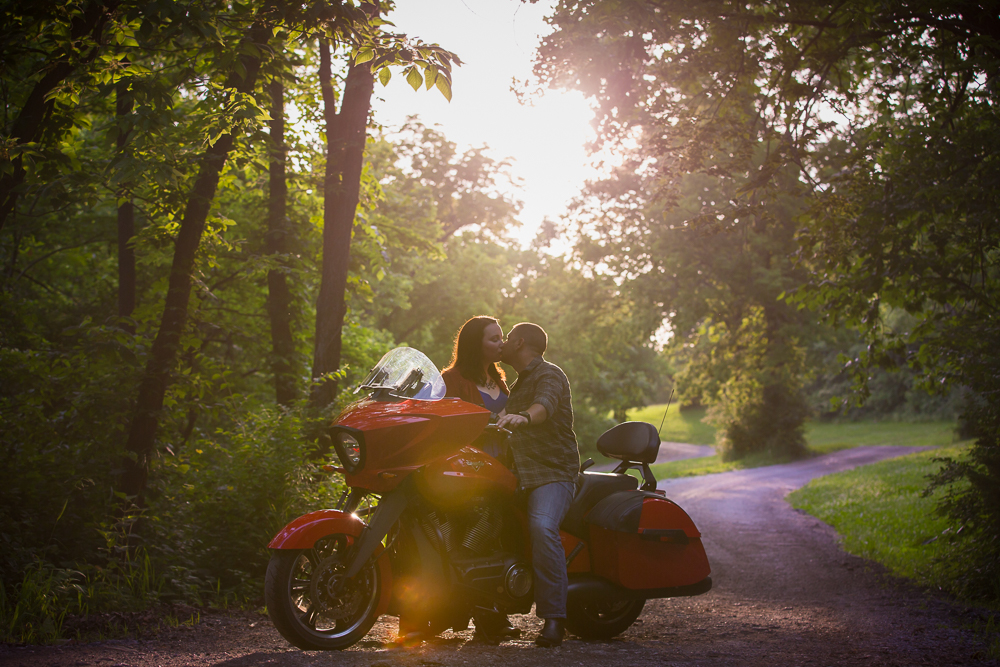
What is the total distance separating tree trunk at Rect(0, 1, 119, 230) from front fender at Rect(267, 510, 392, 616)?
12.3ft

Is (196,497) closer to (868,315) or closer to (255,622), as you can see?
(255,622)

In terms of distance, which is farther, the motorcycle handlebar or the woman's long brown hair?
the woman's long brown hair

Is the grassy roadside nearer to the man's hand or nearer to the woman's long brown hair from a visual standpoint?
the man's hand

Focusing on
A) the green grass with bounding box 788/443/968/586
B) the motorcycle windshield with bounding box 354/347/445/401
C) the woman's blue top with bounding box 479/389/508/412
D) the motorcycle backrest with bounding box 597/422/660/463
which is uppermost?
the motorcycle windshield with bounding box 354/347/445/401

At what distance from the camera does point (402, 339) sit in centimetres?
3234

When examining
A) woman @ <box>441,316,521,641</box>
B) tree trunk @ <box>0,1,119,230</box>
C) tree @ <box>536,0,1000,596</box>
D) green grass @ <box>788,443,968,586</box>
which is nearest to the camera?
woman @ <box>441,316,521,641</box>

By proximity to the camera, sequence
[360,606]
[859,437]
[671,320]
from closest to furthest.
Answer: [360,606] → [671,320] → [859,437]

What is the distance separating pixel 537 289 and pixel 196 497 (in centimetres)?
2729

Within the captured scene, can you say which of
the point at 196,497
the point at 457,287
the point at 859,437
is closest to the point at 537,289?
the point at 457,287

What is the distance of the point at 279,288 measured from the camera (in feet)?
41.6

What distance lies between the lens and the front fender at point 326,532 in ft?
12.9

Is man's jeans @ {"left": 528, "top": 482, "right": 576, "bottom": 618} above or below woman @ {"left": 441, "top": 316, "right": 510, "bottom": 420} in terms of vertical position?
below

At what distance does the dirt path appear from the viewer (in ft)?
14.2

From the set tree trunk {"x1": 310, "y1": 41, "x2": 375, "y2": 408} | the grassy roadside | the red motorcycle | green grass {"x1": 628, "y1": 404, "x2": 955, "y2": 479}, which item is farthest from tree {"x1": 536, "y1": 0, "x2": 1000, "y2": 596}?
green grass {"x1": 628, "y1": 404, "x2": 955, "y2": 479}
